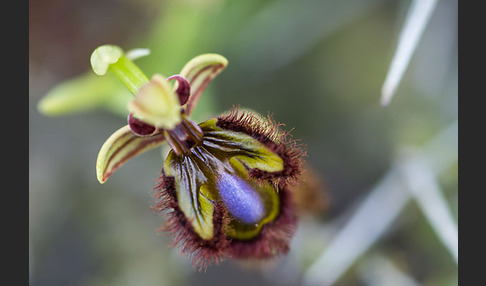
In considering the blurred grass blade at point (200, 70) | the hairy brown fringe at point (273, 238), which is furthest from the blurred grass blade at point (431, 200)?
the blurred grass blade at point (200, 70)

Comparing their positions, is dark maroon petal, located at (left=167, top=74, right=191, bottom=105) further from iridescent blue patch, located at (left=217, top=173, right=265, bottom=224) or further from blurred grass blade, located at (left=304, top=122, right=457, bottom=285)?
blurred grass blade, located at (left=304, top=122, right=457, bottom=285)

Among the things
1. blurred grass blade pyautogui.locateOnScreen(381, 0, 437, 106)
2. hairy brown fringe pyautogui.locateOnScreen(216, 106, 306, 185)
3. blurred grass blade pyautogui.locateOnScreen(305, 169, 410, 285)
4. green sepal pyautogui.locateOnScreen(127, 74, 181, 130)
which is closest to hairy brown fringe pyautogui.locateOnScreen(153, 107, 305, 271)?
hairy brown fringe pyautogui.locateOnScreen(216, 106, 306, 185)

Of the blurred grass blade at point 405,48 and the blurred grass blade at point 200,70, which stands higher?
the blurred grass blade at point 200,70

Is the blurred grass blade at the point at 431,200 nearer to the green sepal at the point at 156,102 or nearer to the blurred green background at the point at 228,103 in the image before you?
the blurred green background at the point at 228,103

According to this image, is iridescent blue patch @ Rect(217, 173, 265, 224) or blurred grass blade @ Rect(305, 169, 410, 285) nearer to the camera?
iridescent blue patch @ Rect(217, 173, 265, 224)

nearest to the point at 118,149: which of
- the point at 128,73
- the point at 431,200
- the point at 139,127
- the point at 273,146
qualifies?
the point at 139,127

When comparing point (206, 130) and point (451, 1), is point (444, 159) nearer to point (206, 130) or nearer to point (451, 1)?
point (451, 1)

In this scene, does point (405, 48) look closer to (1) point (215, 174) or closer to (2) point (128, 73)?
(1) point (215, 174)

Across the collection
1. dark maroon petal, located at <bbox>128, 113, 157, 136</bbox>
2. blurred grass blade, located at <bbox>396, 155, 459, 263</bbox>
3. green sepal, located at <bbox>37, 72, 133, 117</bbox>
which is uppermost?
green sepal, located at <bbox>37, 72, 133, 117</bbox>
